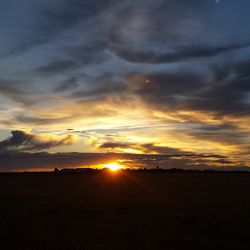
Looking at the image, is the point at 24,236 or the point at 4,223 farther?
the point at 4,223

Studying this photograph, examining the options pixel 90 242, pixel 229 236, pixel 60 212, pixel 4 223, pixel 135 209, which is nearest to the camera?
pixel 90 242

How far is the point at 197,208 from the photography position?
4822 centimetres

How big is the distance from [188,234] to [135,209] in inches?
653

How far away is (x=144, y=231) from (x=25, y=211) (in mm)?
17498

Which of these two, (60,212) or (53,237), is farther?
(60,212)

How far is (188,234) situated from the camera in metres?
30.6

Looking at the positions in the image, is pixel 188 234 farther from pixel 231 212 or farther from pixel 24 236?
pixel 231 212

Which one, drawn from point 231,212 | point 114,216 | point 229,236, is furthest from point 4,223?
point 231,212

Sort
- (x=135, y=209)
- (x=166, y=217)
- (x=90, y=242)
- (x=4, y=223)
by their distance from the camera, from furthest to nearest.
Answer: (x=135, y=209), (x=166, y=217), (x=4, y=223), (x=90, y=242)

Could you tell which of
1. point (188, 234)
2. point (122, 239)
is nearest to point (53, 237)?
point (122, 239)

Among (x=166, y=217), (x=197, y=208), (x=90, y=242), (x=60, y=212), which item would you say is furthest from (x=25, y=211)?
(x=90, y=242)

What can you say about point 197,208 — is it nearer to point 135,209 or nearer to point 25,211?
point 135,209

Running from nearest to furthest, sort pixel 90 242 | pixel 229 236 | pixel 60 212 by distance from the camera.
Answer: pixel 90 242 → pixel 229 236 → pixel 60 212

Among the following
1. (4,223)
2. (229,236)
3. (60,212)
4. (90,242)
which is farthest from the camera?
(60,212)
